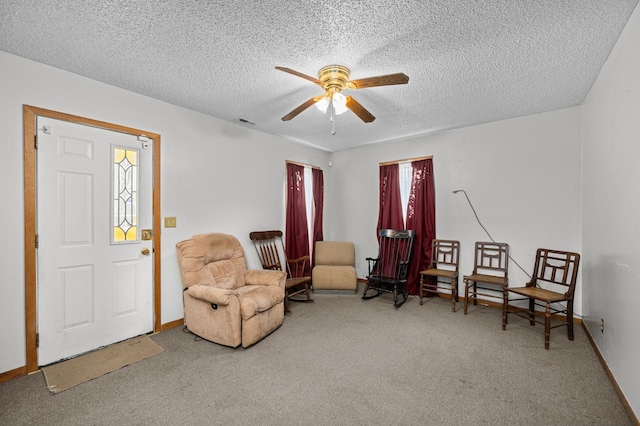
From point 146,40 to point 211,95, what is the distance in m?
0.96

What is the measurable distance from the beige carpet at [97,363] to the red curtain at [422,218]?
3595mm

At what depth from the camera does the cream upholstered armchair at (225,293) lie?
2.67 m

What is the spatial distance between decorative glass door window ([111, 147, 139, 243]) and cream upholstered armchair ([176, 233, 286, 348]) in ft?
1.68

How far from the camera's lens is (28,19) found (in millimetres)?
1848

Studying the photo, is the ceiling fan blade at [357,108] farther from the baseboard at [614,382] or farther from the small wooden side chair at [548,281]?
the baseboard at [614,382]

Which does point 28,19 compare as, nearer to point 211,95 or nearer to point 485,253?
point 211,95

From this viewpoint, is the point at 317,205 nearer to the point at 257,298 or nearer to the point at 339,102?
the point at 257,298

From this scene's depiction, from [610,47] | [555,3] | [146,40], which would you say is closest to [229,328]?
[146,40]

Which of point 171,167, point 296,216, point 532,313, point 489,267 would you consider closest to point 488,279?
point 489,267

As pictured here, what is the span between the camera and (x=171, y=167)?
3248 mm

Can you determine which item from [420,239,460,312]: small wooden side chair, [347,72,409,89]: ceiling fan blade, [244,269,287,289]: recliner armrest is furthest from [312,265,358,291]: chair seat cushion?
[347,72,409,89]: ceiling fan blade

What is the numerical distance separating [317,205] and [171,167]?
2.70 metres

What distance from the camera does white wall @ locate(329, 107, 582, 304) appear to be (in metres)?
3.37

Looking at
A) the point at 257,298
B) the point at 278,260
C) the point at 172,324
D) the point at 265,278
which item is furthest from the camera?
the point at 278,260
